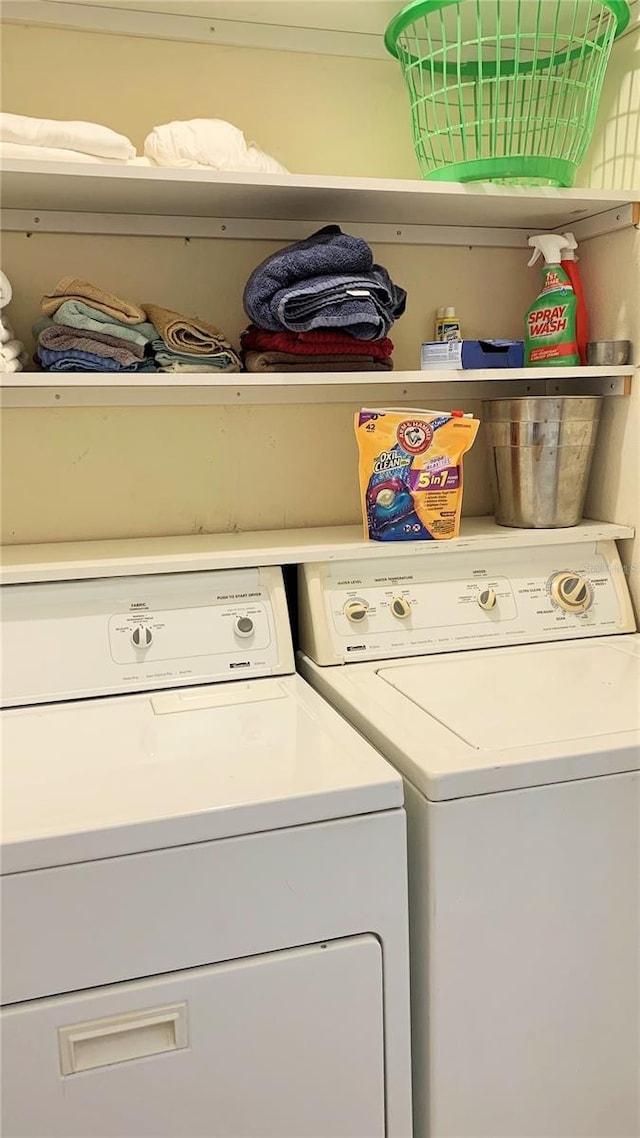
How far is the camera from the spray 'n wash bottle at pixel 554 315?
5.93 feet

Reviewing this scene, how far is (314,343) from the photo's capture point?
1611mm

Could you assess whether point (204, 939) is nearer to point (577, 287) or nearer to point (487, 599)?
point (487, 599)

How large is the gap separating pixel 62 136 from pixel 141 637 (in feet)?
2.67

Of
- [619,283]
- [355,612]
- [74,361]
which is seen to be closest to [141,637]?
[355,612]

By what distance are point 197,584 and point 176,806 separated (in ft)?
1.84

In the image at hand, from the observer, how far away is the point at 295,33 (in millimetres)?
1788

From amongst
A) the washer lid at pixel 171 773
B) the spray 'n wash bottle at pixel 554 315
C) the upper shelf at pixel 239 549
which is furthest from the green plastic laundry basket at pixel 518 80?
the washer lid at pixel 171 773

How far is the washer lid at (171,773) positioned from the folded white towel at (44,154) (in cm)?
86

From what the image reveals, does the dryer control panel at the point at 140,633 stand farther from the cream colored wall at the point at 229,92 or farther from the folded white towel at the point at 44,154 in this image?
the cream colored wall at the point at 229,92

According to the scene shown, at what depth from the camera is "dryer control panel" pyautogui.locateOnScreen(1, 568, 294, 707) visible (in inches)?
58.5

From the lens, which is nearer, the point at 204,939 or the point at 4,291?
the point at 204,939

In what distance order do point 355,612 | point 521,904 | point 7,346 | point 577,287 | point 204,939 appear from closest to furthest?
point 204,939 → point 521,904 → point 7,346 → point 355,612 → point 577,287

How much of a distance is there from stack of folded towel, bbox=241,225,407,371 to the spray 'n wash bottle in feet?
1.17

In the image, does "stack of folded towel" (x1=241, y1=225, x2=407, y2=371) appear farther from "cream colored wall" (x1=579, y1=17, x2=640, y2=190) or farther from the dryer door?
the dryer door
